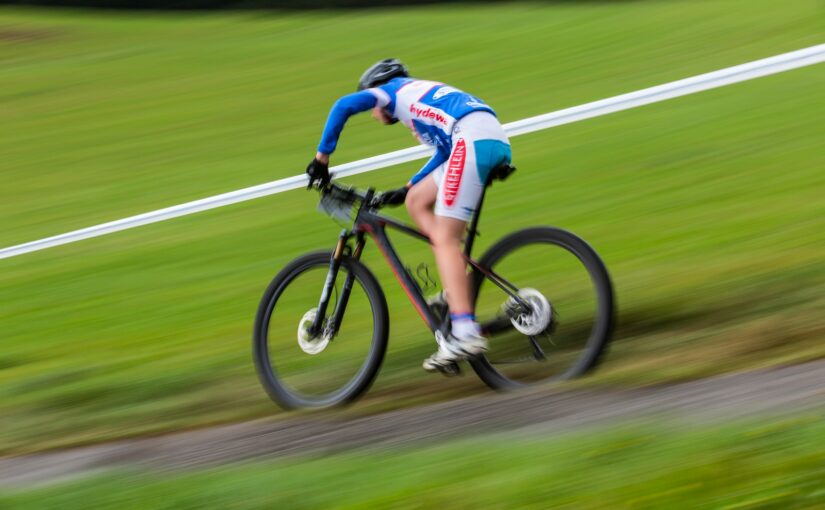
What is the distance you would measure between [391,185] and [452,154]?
6.40 meters

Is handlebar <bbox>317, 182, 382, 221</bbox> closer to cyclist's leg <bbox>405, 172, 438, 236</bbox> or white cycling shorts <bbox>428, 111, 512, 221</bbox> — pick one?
cyclist's leg <bbox>405, 172, 438, 236</bbox>

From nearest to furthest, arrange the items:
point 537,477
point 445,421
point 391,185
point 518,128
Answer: point 537,477 → point 445,421 → point 391,185 → point 518,128

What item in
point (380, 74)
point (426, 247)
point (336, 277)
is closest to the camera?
point (380, 74)

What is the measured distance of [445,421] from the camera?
5.14 m

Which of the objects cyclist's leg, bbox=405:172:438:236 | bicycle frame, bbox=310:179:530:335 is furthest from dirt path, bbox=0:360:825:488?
cyclist's leg, bbox=405:172:438:236

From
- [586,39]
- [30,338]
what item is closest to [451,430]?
[30,338]

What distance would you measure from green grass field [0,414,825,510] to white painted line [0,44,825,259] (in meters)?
7.27

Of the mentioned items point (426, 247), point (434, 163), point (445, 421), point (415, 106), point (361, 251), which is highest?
point (415, 106)

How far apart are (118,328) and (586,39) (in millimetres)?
12821

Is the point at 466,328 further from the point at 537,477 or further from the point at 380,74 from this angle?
the point at 537,477

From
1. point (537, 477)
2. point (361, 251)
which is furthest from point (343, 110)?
point (537, 477)

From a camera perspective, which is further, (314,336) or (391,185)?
(391,185)

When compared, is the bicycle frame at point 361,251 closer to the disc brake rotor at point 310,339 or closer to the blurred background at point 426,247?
the disc brake rotor at point 310,339

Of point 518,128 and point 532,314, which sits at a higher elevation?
point 532,314
